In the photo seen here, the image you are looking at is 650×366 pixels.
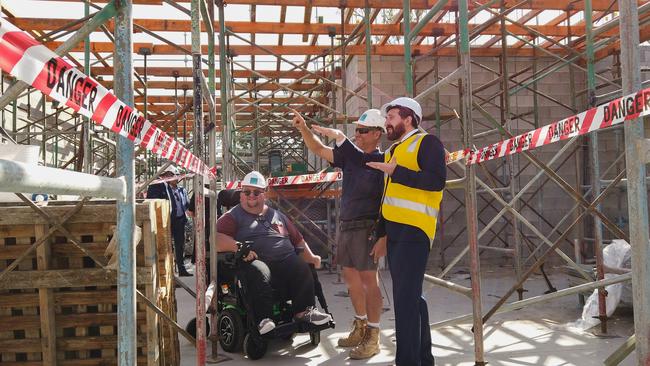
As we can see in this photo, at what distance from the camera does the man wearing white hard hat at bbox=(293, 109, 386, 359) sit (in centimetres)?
433

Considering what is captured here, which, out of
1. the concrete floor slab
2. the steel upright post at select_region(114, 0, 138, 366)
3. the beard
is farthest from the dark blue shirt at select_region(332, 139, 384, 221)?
the steel upright post at select_region(114, 0, 138, 366)

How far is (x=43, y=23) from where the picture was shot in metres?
7.87

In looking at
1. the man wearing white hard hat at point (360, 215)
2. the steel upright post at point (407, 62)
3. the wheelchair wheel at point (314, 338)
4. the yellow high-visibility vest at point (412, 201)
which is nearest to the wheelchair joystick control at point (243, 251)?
the man wearing white hard hat at point (360, 215)

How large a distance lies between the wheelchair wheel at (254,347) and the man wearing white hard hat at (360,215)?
72cm

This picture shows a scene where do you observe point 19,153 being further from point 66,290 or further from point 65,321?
point 65,321

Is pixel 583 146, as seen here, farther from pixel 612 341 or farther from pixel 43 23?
pixel 43 23

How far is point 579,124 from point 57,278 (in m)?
3.08

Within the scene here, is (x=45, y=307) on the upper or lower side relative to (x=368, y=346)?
upper

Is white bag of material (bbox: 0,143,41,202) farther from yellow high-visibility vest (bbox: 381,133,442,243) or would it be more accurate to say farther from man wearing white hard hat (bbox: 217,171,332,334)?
yellow high-visibility vest (bbox: 381,133,442,243)

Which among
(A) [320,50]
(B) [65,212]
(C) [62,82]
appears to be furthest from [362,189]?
(A) [320,50]

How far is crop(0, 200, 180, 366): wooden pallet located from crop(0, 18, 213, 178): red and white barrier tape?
1.27m

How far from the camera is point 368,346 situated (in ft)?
13.9

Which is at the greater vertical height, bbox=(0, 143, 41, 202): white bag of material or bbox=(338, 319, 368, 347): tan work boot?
bbox=(0, 143, 41, 202): white bag of material

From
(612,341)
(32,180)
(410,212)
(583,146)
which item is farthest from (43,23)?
(583,146)
